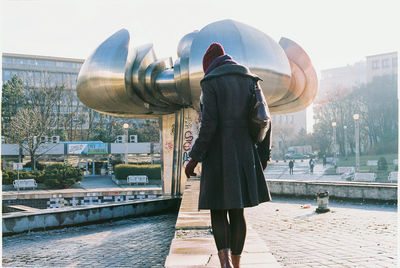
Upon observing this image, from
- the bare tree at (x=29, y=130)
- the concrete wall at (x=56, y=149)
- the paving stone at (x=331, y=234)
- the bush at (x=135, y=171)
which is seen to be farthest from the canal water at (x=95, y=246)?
the concrete wall at (x=56, y=149)

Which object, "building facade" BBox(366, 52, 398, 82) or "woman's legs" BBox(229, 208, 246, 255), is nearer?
"woman's legs" BBox(229, 208, 246, 255)

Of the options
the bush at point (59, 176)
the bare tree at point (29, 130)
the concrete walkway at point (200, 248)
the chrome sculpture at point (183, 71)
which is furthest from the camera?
the bare tree at point (29, 130)

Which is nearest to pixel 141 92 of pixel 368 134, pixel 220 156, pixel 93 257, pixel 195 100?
pixel 195 100

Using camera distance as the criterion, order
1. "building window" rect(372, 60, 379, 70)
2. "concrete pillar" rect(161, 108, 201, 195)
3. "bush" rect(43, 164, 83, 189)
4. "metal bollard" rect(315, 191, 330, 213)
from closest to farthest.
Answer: "metal bollard" rect(315, 191, 330, 213), "concrete pillar" rect(161, 108, 201, 195), "bush" rect(43, 164, 83, 189), "building window" rect(372, 60, 379, 70)

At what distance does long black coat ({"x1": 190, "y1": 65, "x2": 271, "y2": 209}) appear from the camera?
2883mm

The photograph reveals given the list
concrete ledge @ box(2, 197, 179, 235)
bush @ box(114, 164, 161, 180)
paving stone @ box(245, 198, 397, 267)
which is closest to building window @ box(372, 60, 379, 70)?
bush @ box(114, 164, 161, 180)

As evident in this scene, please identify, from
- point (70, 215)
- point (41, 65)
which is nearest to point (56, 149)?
point (70, 215)

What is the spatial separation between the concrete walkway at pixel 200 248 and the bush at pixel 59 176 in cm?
2100

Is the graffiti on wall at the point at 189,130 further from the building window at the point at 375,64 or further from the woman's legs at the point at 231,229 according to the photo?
the building window at the point at 375,64

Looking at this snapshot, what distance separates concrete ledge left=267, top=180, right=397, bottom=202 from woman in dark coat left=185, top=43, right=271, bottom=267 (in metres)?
9.29

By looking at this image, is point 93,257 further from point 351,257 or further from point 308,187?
point 308,187

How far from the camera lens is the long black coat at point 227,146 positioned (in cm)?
Result: 288

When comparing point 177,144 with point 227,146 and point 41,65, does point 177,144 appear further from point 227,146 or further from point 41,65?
point 41,65

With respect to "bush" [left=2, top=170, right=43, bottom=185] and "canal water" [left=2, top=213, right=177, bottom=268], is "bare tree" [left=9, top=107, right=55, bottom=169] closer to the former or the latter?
"bush" [left=2, top=170, right=43, bottom=185]
